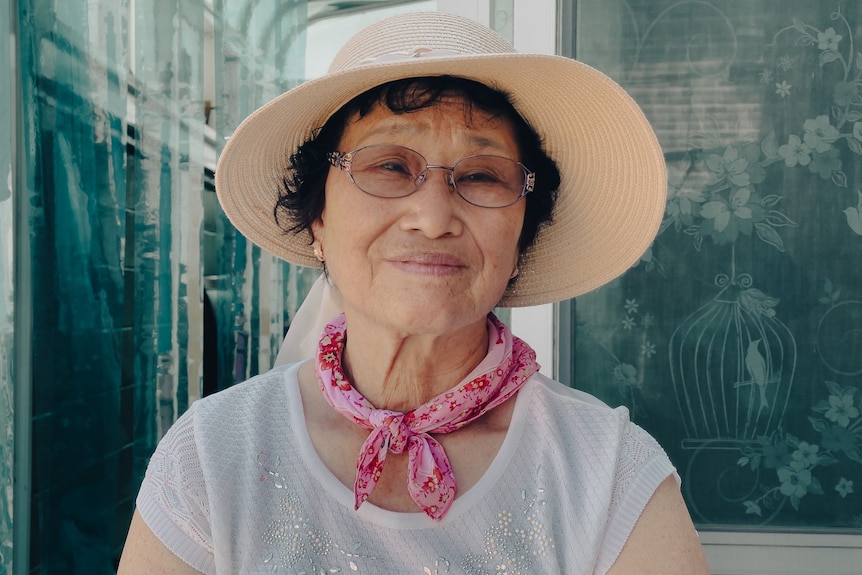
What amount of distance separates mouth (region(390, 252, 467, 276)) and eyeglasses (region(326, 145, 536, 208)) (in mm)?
112

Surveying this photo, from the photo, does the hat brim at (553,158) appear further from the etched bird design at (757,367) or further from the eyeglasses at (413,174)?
the etched bird design at (757,367)

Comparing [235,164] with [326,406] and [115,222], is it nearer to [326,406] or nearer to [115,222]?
[326,406]

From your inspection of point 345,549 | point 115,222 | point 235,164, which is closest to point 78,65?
point 115,222

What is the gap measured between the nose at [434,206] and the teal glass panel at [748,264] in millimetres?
1478

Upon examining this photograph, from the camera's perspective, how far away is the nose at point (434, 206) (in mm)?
1319

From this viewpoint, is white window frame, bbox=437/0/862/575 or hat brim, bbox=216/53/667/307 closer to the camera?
hat brim, bbox=216/53/667/307

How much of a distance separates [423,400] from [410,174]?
1.49 ft

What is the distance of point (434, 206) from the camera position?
52.0 inches

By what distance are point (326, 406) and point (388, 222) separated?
411 mm

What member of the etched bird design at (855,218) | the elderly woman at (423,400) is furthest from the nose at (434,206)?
the etched bird design at (855,218)

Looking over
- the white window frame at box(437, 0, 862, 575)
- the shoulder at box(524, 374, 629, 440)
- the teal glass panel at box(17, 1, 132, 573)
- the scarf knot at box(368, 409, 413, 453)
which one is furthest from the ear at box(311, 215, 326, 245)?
the white window frame at box(437, 0, 862, 575)

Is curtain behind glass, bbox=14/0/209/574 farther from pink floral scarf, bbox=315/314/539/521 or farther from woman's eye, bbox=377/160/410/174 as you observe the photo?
woman's eye, bbox=377/160/410/174

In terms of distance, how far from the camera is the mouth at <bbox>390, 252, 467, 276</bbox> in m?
1.34

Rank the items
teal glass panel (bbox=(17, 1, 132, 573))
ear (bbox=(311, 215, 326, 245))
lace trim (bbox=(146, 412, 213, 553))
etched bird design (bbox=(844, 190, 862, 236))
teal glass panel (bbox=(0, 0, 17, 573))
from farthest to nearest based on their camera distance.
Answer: etched bird design (bbox=(844, 190, 862, 236)), teal glass panel (bbox=(17, 1, 132, 573)), teal glass panel (bbox=(0, 0, 17, 573)), ear (bbox=(311, 215, 326, 245)), lace trim (bbox=(146, 412, 213, 553))
